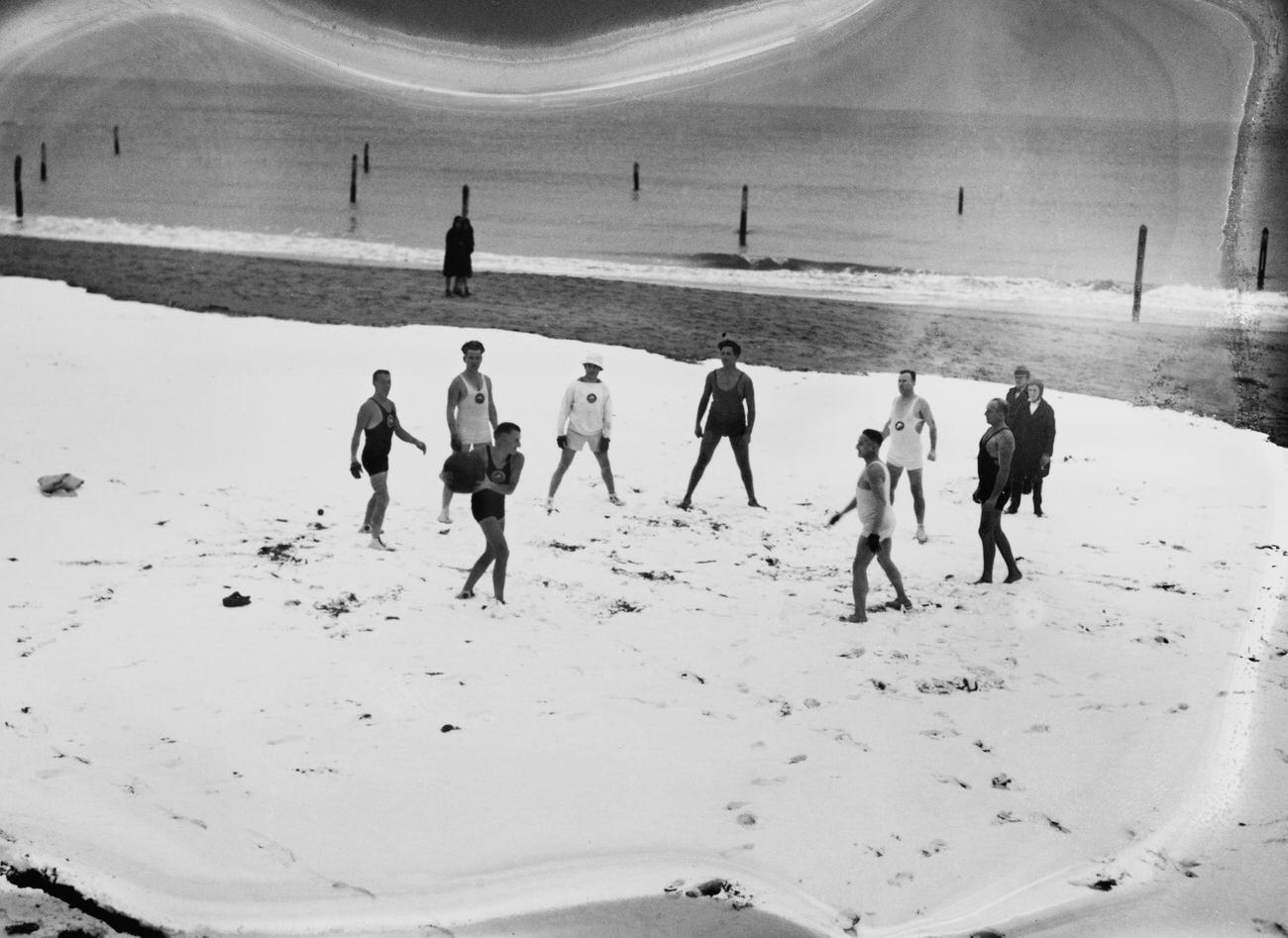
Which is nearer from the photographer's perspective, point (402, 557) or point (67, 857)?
point (67, 857)

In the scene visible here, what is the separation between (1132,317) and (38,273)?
23036mm

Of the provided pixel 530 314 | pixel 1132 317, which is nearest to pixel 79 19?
pixel 530 314

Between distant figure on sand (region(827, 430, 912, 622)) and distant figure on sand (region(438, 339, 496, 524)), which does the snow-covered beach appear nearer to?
distant figure on sand (region(827, 430, 912, 622))

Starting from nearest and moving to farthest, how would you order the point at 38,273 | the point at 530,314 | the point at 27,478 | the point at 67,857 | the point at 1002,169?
the point at 67,857, the point at 27,478, the point at 530,314, the point at 38,273, the point at 1002,169

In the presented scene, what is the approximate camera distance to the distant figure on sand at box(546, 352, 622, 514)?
13344 millimetres

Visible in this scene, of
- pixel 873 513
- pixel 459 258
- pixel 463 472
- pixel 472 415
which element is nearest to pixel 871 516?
pixel 873 513

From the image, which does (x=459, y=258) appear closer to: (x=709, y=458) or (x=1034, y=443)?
(x=709, y=458)

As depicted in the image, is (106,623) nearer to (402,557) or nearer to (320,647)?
(320,647)

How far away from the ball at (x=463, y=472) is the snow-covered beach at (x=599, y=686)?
102 cm

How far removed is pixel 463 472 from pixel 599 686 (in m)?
2.08

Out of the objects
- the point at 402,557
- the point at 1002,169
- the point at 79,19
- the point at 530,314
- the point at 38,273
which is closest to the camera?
the point at 79,19

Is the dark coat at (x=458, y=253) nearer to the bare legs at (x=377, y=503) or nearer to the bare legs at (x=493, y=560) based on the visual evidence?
the bare legs at (x=377, y=503)

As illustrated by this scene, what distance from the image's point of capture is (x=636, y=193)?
6209 centimetres

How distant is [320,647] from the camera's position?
377 inches
